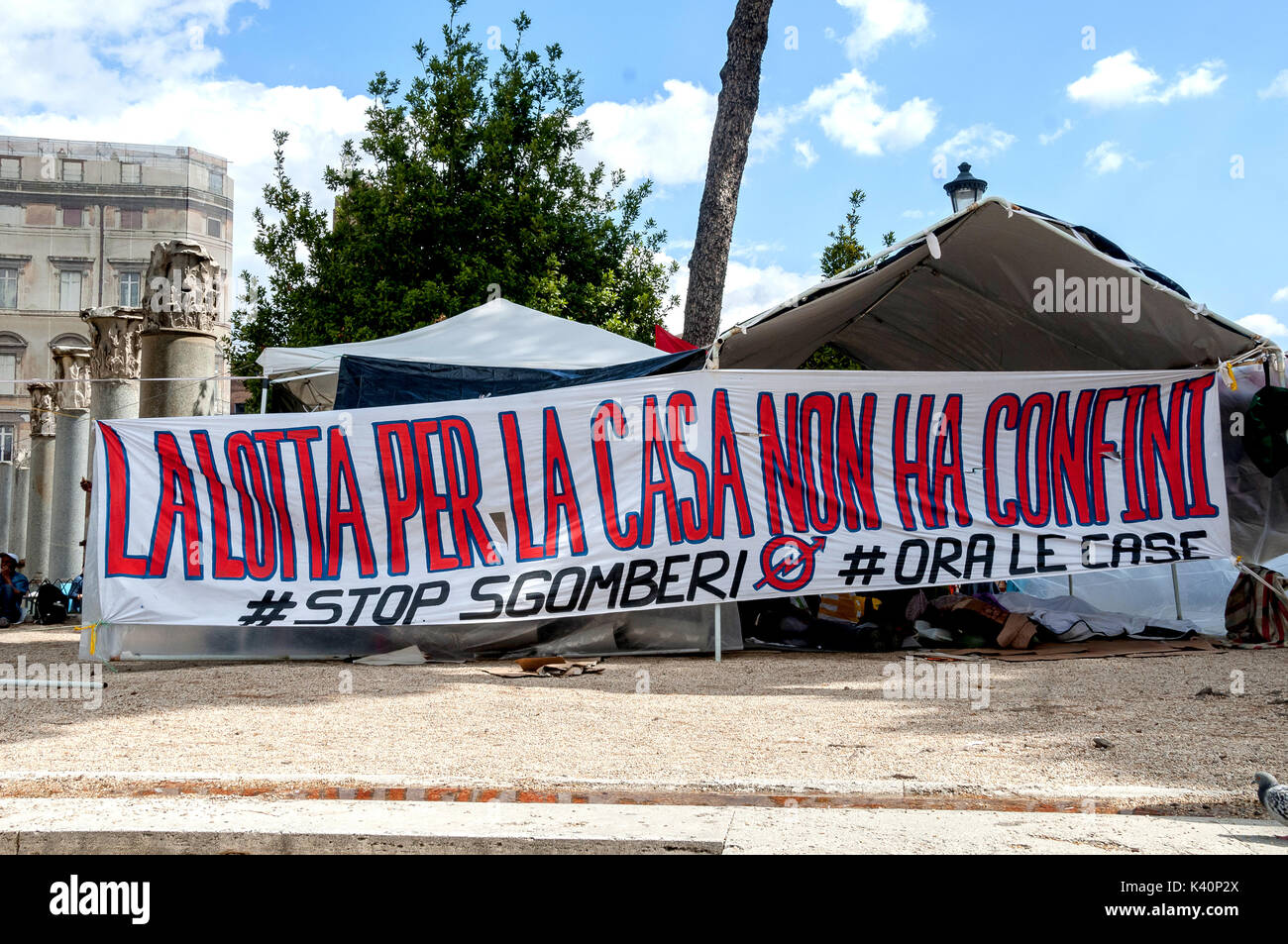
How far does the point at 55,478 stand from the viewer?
66.1 feet

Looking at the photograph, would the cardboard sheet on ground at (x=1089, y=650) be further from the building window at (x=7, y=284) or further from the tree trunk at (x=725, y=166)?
the building window at (x=7, y=284)

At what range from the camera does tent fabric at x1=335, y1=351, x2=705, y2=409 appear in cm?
1052

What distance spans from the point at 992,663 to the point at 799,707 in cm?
305

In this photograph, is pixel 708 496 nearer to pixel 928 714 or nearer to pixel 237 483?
pixel 928 714

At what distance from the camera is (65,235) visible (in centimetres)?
6062

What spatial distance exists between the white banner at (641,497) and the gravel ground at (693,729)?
82 cm

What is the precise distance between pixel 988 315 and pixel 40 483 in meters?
20.2

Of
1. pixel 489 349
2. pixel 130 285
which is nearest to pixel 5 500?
pixel 489 349

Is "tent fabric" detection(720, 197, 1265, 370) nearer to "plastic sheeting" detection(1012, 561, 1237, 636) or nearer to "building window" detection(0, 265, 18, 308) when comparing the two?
"plastic sheeting" detection(1012, 561, 1237, 636)

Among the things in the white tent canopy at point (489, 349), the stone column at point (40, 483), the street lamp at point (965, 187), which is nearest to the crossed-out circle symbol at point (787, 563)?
the white tent canopy at point (489, 349)

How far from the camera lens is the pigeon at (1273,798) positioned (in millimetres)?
4102

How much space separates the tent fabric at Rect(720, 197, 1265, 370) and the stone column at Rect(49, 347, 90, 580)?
1387 centimetres
